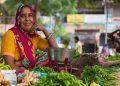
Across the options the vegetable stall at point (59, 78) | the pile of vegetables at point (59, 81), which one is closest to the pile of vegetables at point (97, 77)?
the vegetable stall at point (59, 78)

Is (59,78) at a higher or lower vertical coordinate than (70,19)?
higher

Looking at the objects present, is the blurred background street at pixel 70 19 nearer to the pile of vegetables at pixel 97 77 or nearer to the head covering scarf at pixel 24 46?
the head covering scarf at pixel 24 46

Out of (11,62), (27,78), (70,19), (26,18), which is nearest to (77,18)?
(70,19)

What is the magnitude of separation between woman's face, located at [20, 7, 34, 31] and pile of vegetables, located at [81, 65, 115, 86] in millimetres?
1166

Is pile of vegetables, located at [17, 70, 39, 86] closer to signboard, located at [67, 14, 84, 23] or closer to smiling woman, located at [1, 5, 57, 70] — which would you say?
smiling woman, located at [1, 5, 57, 70]

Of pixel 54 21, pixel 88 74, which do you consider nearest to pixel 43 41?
pixel 88 74

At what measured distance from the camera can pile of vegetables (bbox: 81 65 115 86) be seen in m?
4.31

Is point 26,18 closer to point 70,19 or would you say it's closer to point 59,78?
point 59,78

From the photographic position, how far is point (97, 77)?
14.4 ft

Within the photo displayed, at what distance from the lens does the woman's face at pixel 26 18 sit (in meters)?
5.38

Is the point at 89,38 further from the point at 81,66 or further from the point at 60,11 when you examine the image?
the point at 81,66

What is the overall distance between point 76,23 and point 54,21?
6.35 meters

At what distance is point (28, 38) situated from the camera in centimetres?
548

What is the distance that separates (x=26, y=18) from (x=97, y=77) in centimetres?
142
